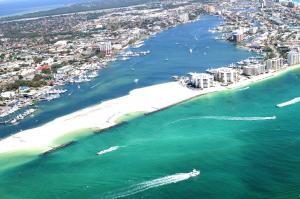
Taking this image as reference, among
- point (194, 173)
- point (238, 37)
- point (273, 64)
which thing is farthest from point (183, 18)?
point (194, 173)

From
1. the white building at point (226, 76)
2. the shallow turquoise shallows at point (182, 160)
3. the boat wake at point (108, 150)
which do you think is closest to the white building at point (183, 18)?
the white building at point (226, 76)

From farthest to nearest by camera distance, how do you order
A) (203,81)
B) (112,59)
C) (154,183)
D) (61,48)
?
(61,48) → (112,59) → (203,81) → (154,183)

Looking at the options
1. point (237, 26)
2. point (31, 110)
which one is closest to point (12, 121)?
point (31, 110)

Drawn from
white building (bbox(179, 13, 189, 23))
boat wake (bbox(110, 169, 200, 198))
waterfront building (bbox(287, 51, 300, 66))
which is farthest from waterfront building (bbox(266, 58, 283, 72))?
white building (bbox(179, 13, 189, 23))

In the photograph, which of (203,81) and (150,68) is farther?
(150,68)

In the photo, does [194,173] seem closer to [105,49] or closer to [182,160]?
[182,160]

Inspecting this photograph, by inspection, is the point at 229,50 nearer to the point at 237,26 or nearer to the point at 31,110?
the point at 237,26

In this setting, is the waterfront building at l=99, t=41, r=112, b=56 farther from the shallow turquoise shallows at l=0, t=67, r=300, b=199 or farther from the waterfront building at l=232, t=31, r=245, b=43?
the shallow turquoise shallows at l=0, t=67, r=300, b=199
